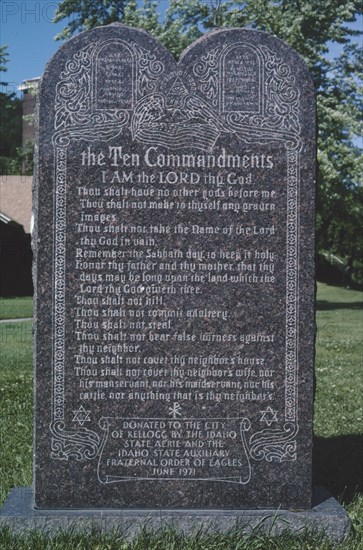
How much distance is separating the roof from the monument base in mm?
31515

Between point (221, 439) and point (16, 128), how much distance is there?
186ft

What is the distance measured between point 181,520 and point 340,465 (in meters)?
2.14

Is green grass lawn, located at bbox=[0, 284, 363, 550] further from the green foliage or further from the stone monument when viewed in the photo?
the green foliage

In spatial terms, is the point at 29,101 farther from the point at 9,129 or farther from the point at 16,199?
the point at 9,129

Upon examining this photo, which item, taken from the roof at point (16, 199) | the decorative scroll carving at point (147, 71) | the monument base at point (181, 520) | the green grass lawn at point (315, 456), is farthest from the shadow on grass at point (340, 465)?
the roof at point (16, 199)

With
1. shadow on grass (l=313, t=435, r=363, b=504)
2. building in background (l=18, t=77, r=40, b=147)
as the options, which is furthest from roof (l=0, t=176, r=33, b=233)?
shadow on grass (l=313, t=435, r=363, b=504)

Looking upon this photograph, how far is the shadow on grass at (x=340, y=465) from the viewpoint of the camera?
18.1 ft

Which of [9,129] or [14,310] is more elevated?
[9,129]

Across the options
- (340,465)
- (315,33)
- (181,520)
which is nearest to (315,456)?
(340,465)

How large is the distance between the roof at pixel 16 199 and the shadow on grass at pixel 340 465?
29537mm

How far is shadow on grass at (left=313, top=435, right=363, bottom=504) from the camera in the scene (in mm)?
5512

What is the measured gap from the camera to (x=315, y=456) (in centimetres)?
662

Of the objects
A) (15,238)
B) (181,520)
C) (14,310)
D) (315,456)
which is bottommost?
(315,456)

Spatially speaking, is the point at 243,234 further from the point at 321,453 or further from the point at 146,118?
the point at 321,453
